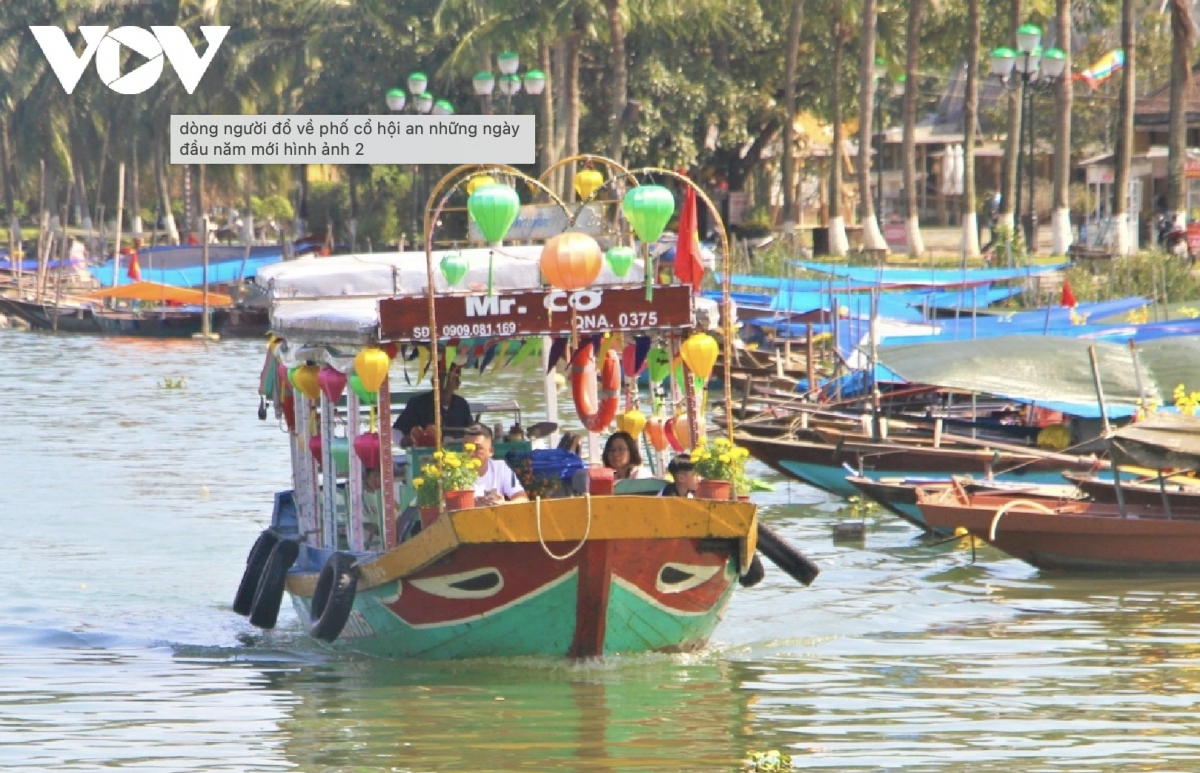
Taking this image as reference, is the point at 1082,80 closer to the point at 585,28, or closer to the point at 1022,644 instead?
the point at 585,28

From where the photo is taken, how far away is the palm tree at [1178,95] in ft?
122

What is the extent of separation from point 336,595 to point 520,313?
87.6 inches

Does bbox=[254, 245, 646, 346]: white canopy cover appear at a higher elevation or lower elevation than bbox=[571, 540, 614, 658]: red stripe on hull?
higher

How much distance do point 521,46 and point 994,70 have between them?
1369 cm

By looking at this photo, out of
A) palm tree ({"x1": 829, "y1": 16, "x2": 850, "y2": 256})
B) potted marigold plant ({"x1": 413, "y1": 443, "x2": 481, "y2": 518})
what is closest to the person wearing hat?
potted marigold plant ({"x1": 413, "y1": 443, "x2": 481, "y2": 518})

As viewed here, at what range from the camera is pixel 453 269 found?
12180 mm

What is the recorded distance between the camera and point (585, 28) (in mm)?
45500

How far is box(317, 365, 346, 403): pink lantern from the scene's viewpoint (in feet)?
41.9

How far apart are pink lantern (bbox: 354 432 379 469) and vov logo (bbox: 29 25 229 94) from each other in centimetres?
5399

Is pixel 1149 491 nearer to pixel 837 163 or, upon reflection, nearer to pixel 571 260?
pixel 571 260

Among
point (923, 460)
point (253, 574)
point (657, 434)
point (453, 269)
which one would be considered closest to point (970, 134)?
point (923, 460)

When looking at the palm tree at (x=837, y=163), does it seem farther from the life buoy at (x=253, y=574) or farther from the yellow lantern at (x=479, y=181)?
the yellow lantern at (x=479, y=181)

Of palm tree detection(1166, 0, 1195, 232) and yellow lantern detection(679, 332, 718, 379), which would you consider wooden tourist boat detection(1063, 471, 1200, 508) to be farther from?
palm tree detection(1166, 0, 1195, 232)

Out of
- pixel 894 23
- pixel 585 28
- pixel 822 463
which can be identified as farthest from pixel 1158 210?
pixel 822 463
